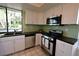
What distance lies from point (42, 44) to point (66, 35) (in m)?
0.47

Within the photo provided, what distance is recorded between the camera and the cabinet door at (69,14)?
983 mm

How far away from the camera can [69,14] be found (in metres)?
1.13

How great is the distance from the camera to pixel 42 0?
596 millimetres

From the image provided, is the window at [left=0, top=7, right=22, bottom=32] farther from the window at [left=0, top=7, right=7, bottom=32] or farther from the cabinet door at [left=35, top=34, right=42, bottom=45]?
the cabinet door at [left=35, top=34, right=42, bottom=45]

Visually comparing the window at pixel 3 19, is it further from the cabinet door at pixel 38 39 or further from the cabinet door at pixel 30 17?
the cabinet door at pixel 38 39

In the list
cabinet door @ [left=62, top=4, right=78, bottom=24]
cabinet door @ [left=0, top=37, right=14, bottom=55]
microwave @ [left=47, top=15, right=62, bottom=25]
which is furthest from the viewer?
cabinet door @ [left=0, top=37, right=14, bottom=55]

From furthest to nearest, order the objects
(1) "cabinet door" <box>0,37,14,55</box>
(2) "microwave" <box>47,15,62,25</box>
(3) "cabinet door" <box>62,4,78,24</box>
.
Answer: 1. (1) "cabinet door" <box>0,37,14,55</box>
2. (2) "microwave" <box>47,15,62,25</box>
3. (3) "cabinet door" <box>62,4,78,24</box>

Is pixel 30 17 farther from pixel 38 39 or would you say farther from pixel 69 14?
pixel 69 14

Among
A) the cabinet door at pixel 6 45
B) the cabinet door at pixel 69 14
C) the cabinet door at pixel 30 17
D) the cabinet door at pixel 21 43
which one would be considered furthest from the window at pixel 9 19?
the cabinet door at pixel 69 14

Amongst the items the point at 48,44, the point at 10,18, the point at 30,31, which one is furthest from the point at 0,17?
the point at 48,44

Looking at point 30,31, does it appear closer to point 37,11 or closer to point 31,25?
point 31,25

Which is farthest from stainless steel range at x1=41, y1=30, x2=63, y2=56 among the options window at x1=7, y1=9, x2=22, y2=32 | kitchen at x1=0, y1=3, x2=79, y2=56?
window at x1=7, y1=9, x2=22, y2=32

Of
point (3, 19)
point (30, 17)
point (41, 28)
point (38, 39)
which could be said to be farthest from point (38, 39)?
point (3, 19)

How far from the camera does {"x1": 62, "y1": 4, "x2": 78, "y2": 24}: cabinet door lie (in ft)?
3.23
